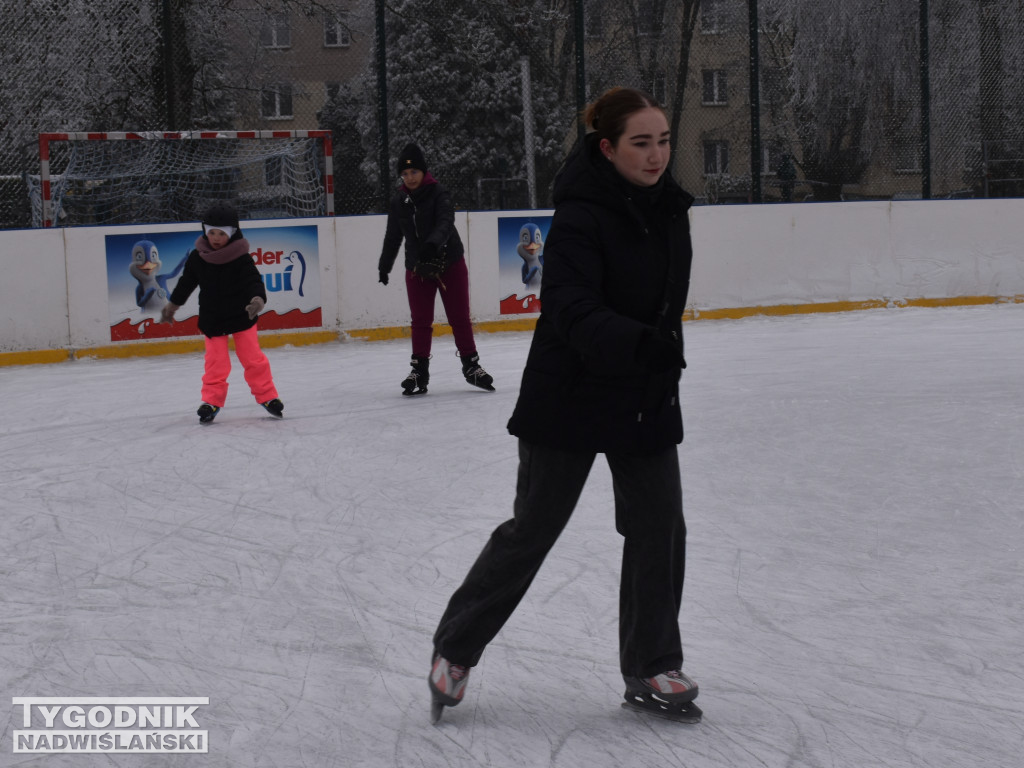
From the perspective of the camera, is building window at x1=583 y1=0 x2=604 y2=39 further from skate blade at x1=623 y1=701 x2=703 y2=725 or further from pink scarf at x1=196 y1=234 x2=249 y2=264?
skate blade at x1=623 y1=701 x2=703 y2=725

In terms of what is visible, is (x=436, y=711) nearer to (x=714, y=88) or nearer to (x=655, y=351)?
(x=655, y=351)

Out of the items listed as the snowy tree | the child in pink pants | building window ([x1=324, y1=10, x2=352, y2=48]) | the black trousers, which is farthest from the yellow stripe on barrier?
the black trousers

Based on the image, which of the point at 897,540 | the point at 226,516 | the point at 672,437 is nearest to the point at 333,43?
the point at 226,516

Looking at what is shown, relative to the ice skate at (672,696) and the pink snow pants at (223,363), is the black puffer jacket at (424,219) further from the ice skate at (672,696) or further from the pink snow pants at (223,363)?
the ice skate at (672,696)

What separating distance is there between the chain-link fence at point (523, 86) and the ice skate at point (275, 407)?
4.24 m

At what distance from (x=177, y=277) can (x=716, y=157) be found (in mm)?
5319

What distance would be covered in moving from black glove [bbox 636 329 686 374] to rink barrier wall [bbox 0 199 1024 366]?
8743 mm

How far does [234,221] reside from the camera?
741cm

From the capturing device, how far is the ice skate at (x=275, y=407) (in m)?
7.53

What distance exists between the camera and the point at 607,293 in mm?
2834

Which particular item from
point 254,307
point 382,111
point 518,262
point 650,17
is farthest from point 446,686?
point 650,17

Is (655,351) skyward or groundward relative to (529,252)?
groundward

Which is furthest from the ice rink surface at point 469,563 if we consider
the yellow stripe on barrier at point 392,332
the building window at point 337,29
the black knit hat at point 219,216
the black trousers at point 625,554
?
the building window at point 337,29

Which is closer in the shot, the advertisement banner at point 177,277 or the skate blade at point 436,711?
the skate blade at point 436,711
